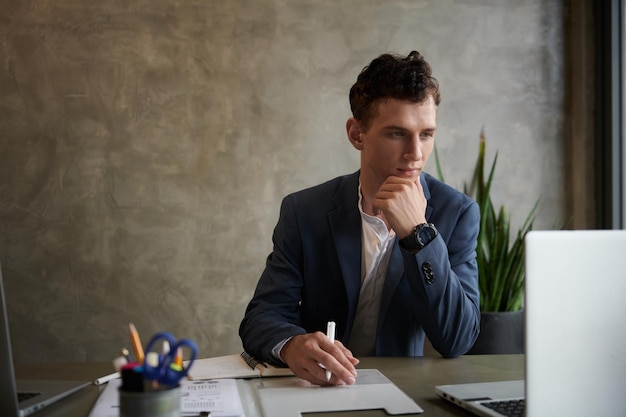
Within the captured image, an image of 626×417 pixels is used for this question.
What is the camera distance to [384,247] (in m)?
2.00

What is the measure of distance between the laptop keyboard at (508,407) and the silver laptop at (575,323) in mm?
157

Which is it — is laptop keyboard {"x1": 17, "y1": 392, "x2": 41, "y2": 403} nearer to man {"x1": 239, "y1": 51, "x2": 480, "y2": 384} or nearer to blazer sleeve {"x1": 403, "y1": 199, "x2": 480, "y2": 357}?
man {"x1": 239, "y1": 51, "x2": 480, "y2": 384}

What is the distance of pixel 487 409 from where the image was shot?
1131 mm

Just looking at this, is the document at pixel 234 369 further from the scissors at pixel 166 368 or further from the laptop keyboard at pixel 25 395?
the scissors at pixel 166 368

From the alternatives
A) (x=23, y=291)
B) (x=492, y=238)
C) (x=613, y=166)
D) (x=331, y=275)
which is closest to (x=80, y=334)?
(x=23, y=291)

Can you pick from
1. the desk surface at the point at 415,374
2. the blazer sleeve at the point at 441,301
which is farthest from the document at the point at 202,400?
the blazer sleeve at the point at 441,301

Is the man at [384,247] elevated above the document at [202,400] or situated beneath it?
elevated above

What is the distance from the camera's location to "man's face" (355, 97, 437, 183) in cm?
186

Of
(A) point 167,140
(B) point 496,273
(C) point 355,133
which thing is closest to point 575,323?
(C) point 355,133

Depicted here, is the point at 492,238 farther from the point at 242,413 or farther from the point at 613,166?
the point at 242,413

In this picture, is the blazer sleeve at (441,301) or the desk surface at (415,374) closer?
the desk surface at (415,374)

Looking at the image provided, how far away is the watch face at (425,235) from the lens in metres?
1.71

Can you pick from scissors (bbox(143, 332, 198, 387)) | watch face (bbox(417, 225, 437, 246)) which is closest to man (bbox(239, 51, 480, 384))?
watch face (bbox(417, 225, 437, 246))

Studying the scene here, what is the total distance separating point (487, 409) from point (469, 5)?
2.79m
